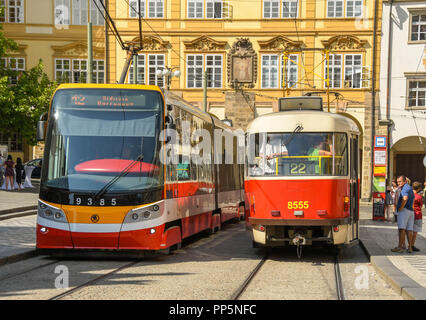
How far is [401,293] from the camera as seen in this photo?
9.64 meters

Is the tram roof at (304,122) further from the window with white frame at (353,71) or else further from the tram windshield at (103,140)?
the window with white frame at (353,71)

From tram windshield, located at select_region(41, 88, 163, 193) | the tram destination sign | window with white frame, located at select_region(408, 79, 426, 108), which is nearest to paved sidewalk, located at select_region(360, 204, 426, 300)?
tram windshield, located at select_region(41, 88, 163, 193)

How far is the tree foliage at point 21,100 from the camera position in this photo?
33719mm

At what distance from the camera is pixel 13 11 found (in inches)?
1741

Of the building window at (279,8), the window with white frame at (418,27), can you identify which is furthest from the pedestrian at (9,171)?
the window with white frame at (418,27)

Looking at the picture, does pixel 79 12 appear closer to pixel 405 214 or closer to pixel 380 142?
pixel 380 142

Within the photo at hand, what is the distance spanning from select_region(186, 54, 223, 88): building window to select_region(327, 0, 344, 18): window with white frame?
21.3 feet

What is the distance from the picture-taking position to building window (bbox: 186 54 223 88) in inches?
1662

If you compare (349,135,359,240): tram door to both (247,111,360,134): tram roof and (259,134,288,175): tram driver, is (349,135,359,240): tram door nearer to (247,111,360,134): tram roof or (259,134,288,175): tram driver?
(247,111,360,134): tram roof

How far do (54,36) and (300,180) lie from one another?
1299 inches

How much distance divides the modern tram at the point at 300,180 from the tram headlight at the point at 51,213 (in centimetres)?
354

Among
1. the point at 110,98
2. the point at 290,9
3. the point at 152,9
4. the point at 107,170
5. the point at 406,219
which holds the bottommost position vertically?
the point at 406,219

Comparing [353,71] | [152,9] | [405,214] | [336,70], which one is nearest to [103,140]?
[405,214]

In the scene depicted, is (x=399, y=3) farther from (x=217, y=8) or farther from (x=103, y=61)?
(x=103, y=61)
